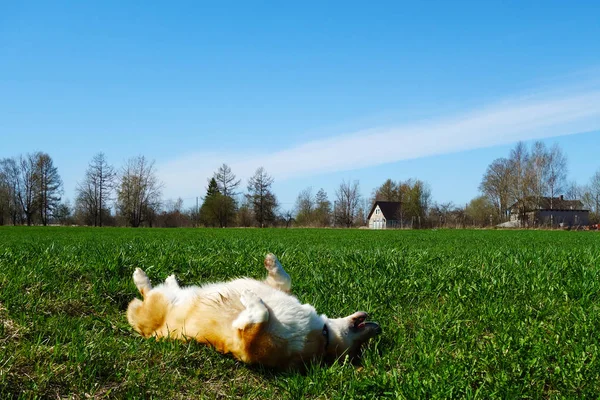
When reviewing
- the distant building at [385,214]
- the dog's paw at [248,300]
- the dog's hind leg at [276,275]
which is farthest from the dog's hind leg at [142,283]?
the distant building at [385,214]

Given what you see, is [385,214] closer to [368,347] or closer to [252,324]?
[368,347]

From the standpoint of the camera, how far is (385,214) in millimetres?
88375

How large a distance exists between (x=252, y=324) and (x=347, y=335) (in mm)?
919

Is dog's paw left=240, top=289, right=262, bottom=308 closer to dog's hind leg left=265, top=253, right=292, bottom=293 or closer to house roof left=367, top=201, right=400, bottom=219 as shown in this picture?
dog's hind leg left=265, top=253, right=292, bottom=293

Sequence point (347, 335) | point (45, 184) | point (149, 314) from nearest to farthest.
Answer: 1. point (347, 335)
2. point (149, 314)
3. point (45, 184)

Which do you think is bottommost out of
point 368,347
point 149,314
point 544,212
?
point 368,347

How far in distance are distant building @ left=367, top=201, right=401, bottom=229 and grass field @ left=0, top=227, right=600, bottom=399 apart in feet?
262

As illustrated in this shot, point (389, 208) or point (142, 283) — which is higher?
point (389, 208)

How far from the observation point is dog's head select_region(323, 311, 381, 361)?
11.8 feet

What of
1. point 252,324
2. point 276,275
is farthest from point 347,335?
point 276,275

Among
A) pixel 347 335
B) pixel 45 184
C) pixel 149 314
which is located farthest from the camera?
pixel 45 184

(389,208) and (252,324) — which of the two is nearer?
(252,324)

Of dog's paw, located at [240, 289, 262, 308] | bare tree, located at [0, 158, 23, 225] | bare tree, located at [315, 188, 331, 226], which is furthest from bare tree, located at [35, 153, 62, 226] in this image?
dog's paw, located at [240, 289, 262, 308]

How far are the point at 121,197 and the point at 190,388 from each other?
74198 mm
